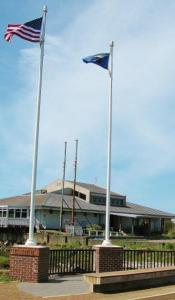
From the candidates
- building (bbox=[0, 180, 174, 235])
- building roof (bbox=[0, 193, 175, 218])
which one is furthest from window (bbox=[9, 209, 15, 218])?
building roof (bbox=[0, 193, 175, 218])

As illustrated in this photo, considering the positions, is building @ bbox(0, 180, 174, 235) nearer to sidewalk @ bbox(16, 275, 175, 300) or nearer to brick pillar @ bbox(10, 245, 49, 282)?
brick pillar @ bbox(10, 245, 49, 282)

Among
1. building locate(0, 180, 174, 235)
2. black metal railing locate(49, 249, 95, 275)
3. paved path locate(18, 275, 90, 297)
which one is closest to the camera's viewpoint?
paved path locate(18, 275, 90, 297)

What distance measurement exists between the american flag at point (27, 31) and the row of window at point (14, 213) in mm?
50333

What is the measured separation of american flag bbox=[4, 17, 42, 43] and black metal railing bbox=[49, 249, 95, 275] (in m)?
7.06

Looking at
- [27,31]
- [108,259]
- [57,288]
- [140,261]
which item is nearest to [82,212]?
[140,261]

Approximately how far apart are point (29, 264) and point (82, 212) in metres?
54.9

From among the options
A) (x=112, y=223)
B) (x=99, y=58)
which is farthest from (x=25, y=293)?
(x=112, y=223)

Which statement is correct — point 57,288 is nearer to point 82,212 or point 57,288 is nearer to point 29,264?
point 29,264

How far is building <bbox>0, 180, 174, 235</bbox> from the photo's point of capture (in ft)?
218

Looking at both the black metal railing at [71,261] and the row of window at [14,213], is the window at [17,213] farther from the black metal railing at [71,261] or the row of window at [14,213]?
the black metal railing at [71,261]

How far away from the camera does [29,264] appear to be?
51.0ft

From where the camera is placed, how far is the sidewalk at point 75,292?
12695mm

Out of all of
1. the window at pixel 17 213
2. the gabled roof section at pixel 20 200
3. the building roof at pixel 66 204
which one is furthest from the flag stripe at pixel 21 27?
the window at pixel 17 213

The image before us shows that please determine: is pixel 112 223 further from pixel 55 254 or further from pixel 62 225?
pixel 55 254
